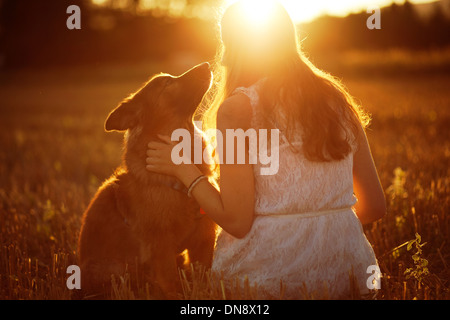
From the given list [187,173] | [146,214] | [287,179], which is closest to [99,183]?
[146,214]

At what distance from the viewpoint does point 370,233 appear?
416 centimetres

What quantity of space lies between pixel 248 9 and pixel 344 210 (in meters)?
1.33

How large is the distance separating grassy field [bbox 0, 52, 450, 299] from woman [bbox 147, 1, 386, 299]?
38 cm

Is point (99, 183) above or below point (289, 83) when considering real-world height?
above

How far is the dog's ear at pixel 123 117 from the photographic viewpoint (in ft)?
11.2

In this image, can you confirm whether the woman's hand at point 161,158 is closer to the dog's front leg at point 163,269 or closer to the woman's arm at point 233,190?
the woman's arm at point 233,190

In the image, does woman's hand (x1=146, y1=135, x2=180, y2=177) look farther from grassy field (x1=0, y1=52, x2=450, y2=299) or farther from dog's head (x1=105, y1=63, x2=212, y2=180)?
grassy field (x1=0, y1=52, x2=450, y2=299)

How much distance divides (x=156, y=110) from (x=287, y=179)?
1.32 m

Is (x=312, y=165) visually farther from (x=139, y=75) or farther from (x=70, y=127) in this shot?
(x=139, y=75)

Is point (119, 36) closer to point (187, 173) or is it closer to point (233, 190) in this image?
point (187, 173)

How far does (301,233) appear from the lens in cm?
272
